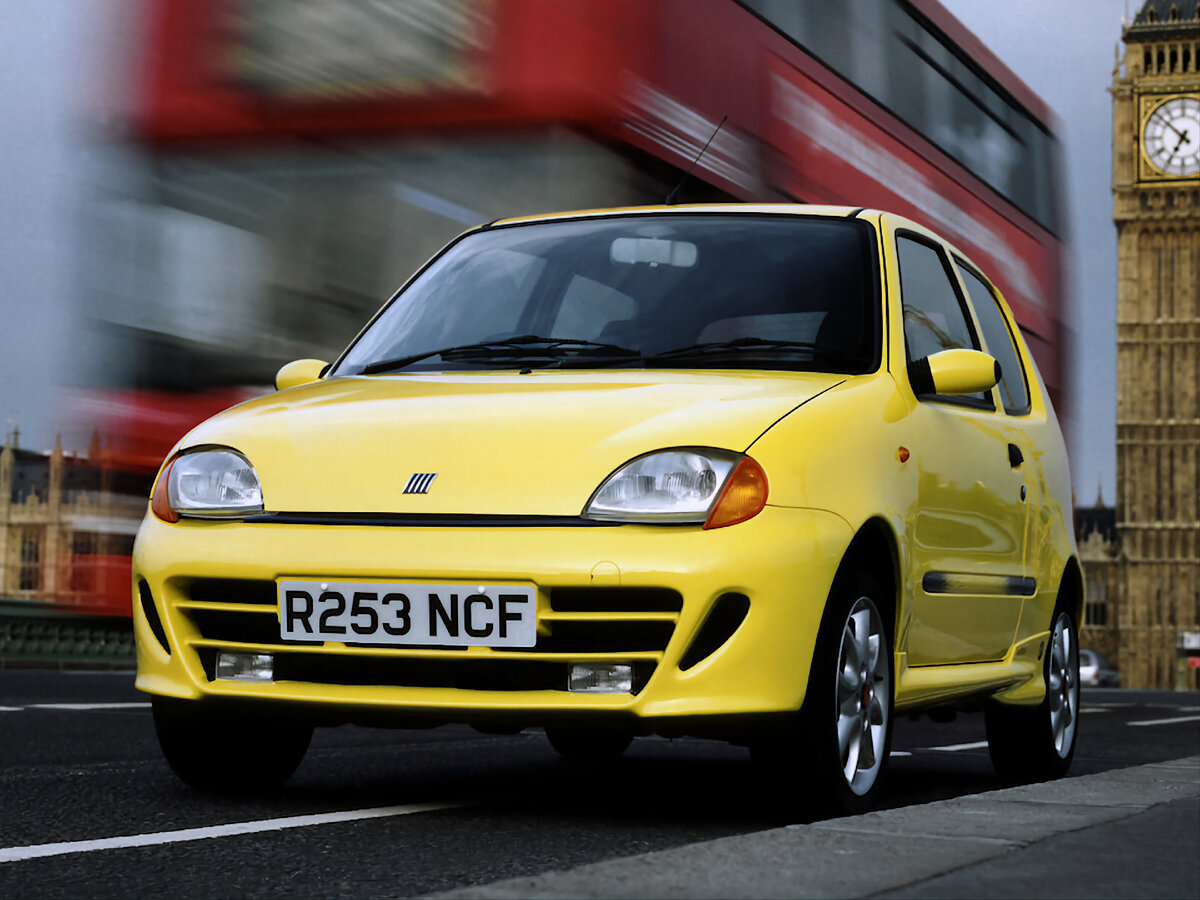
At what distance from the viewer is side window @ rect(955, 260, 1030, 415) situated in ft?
19.4

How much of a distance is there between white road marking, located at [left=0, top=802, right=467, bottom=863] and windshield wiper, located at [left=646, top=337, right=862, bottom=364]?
3.99ft

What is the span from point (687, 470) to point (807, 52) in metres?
6.83

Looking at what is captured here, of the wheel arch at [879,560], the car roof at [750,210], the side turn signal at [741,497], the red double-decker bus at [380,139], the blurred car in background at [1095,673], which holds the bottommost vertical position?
the blurred car in background at [1095,673]

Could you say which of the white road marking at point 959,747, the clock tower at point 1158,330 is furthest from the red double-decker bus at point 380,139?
the clock tower at point 1158,330

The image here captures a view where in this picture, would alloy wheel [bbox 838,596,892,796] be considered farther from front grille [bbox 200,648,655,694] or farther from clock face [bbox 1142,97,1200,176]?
clock face [bbox 1142,97,1200,176]

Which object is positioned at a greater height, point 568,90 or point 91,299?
point 568,90

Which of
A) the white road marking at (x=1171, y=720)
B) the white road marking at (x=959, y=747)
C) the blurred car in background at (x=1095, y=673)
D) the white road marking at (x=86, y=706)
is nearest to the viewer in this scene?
the white road marking at (x=959, y=747)

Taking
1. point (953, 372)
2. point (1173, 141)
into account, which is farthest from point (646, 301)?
point (1173, 141)

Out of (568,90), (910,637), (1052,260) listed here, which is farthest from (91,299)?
(1052,260)

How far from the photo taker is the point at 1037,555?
5.77m

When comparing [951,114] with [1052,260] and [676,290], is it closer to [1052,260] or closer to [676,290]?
[1052,260]

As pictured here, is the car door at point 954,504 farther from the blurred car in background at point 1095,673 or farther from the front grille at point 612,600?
the blurred car in background at point 1095,673

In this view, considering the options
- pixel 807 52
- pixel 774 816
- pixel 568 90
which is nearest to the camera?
pixel 774 816

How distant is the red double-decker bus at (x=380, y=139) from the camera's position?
27.8ft
